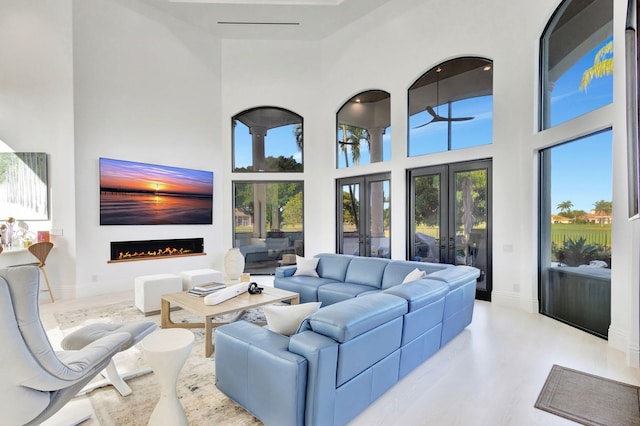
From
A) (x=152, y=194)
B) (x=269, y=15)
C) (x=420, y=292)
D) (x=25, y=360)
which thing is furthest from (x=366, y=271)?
(x=269, y=15)

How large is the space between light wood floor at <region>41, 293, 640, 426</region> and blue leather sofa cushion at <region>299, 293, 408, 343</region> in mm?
636

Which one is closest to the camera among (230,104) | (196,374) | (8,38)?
(196,374)

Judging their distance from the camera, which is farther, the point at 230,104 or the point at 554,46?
the point at 230,104

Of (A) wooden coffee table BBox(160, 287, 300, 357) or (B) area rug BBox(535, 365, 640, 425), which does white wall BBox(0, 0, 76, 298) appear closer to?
(A) wooden coffee table BBox(160, 287, 300, 357)

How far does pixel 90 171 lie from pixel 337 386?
233 inches

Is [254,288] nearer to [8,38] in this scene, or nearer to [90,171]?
[90,171]

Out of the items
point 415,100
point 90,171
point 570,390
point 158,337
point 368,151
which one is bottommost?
point 570,390

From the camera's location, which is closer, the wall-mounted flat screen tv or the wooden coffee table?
the wooden coffee table

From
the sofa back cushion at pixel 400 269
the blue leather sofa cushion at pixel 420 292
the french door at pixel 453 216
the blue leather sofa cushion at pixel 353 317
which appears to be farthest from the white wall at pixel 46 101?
the french door at pixel 453 216

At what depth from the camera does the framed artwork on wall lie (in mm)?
5262

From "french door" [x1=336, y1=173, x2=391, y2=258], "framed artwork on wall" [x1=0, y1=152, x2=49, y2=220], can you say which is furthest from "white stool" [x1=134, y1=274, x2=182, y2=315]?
Result: "french door" [x1=336, y1=173, x2=391, y2=258]

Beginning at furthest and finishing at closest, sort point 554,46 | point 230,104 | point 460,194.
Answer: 1. point 230,104
2. point 460,194
3. point 554,46

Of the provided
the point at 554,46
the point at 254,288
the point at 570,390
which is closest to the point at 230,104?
the point at 254,288

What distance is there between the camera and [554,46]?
4.64 m
